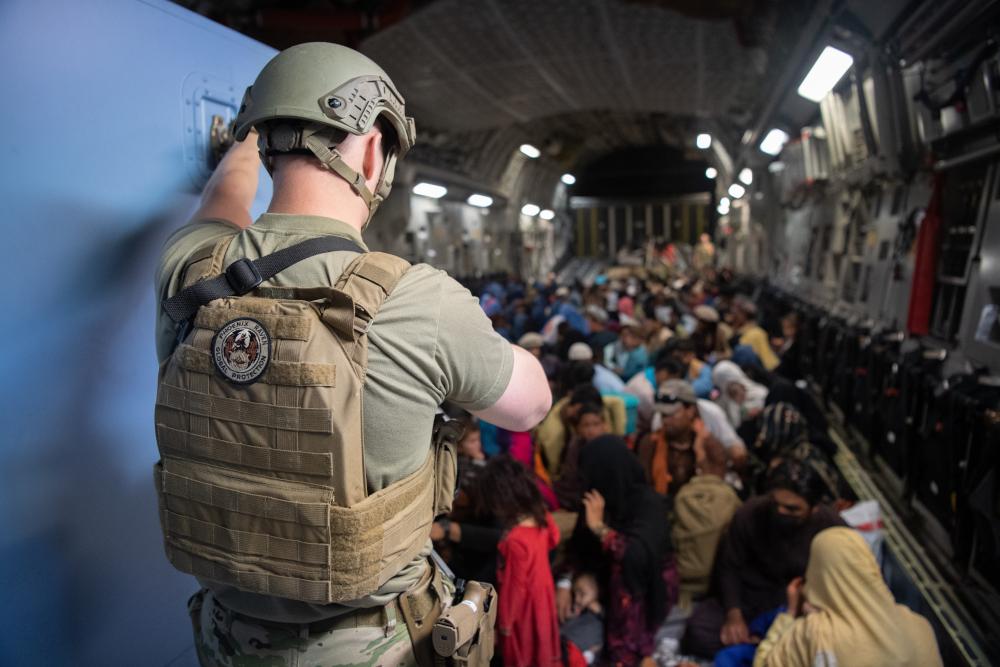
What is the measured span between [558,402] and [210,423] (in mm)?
4549

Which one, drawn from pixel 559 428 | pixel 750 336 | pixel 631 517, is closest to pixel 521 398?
pixel 631 517

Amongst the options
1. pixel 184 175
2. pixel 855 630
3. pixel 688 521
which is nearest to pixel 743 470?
pixel 688 521

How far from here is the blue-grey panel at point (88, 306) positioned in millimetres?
1537

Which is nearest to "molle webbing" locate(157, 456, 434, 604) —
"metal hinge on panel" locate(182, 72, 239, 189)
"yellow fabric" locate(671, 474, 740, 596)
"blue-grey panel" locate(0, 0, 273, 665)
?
"blue-grey panel" locate(0, 0, 273, 665)

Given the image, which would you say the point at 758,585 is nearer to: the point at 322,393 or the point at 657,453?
the point at 657,453

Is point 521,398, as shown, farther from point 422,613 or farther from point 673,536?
point 673,536

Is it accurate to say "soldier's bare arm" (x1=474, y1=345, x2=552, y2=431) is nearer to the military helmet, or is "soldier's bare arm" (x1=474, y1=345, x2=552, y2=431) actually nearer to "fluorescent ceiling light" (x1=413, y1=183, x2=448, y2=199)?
the military helmet

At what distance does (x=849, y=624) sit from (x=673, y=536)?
144cm

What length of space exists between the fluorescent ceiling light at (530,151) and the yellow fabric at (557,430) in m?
15.9

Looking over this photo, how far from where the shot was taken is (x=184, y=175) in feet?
6.56

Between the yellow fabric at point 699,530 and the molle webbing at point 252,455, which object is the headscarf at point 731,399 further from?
the molle webbing at point 252,455

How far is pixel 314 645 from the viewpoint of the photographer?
4.53 ft

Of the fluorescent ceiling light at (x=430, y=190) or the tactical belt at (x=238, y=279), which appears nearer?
the tactical belt at (x=238, y=279)

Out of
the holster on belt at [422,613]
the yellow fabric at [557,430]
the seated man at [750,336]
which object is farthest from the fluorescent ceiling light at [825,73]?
the holster on belt at [422,613]
